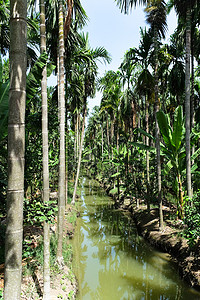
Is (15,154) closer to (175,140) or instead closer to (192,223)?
(192,223)

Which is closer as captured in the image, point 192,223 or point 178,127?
point 192,223

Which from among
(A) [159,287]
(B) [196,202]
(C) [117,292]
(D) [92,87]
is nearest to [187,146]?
(B) [196,202]

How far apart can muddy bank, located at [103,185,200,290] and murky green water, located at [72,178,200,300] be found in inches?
11.6

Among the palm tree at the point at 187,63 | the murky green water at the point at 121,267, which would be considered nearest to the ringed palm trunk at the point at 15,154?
the murky green water at the point at 121,267

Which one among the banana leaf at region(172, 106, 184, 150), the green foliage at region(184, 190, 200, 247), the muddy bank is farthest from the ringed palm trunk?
the banana leaf at region(172, 106, 184, 150)

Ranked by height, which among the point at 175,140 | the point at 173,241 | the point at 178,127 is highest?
the point at 178,127

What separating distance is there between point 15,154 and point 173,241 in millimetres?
9220

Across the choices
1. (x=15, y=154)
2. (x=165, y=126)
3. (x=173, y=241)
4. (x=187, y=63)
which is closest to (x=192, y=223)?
(x=173, y=241)

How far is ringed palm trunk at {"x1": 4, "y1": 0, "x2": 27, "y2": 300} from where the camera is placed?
2035 millimetres

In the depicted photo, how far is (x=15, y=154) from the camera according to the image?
2.11 metres

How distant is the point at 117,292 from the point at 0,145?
19.9 feet

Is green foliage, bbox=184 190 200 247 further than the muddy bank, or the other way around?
the muddy bank

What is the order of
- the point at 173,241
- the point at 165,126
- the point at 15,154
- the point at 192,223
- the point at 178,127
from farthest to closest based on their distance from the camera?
1. the point at 165,126
2. the point at 178,127
3. the point at 173,241
4. the point at 192,223
5. the point at 15,154

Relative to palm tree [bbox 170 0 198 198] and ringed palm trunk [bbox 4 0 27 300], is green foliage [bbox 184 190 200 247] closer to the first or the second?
palm tree [bbox 170 0 198 198]
